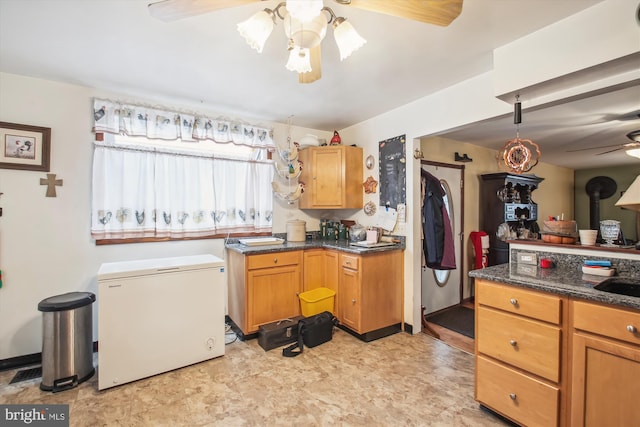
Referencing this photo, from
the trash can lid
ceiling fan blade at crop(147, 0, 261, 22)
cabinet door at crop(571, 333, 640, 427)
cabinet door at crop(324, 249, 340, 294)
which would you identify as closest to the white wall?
the trash can lid

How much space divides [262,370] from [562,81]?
285 centimetres

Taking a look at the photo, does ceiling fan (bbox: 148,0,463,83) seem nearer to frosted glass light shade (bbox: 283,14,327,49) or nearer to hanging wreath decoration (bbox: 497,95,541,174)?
frosted glass light shade (bbox: 283,14,327,49)

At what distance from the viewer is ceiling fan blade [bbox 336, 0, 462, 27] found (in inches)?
43.4

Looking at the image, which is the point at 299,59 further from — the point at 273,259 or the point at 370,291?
the point at 370,291

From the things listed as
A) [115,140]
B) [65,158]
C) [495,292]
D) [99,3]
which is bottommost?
[495,292]

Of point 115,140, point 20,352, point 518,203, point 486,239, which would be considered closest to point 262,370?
point 20,352

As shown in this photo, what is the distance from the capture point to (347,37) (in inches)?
49.7

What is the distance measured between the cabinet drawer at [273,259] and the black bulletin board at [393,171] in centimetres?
118

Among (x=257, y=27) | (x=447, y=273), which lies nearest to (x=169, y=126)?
(x=257, y=27)

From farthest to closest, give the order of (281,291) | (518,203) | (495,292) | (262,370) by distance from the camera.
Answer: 1. (518,203)
2. (281,291)
3. (262,370)
4. (495,292)

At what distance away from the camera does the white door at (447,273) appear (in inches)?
142

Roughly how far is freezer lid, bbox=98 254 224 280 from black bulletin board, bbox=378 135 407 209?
6.18 feet

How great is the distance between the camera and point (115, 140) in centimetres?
264

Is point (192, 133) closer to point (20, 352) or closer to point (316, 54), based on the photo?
point (316, 54)
